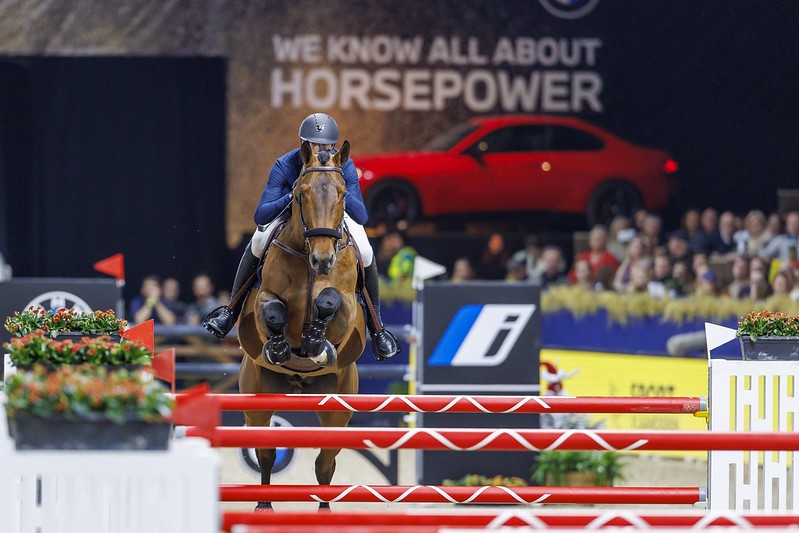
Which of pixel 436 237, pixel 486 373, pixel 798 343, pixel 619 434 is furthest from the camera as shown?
pixel 436 237

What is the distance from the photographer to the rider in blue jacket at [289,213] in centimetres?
545

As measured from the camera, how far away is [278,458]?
7.84 m

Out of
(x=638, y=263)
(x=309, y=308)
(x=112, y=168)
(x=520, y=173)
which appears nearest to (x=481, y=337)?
(x=309, y=308)

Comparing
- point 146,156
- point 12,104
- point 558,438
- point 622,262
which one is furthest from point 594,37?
point 558,438

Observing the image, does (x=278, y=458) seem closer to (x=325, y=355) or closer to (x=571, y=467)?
(x=571, y=467)

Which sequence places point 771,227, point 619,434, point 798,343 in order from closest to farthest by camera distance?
point 619,434
point 798,343
point 771,227

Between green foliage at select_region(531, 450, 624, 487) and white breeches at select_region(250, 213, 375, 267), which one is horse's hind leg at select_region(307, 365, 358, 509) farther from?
green foliage at select_region(531, 450, 624, 487)

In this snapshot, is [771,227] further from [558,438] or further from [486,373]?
[558,438]

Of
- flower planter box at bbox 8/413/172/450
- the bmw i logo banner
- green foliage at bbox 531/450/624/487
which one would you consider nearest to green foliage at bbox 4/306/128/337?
flower planter box at bbox 8/413/172/450

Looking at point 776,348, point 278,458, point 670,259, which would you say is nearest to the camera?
point 776,348

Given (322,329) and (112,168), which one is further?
(112,168)

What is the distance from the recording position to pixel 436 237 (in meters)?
13.5

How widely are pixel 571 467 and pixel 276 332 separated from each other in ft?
11.0

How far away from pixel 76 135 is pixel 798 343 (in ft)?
33.7
